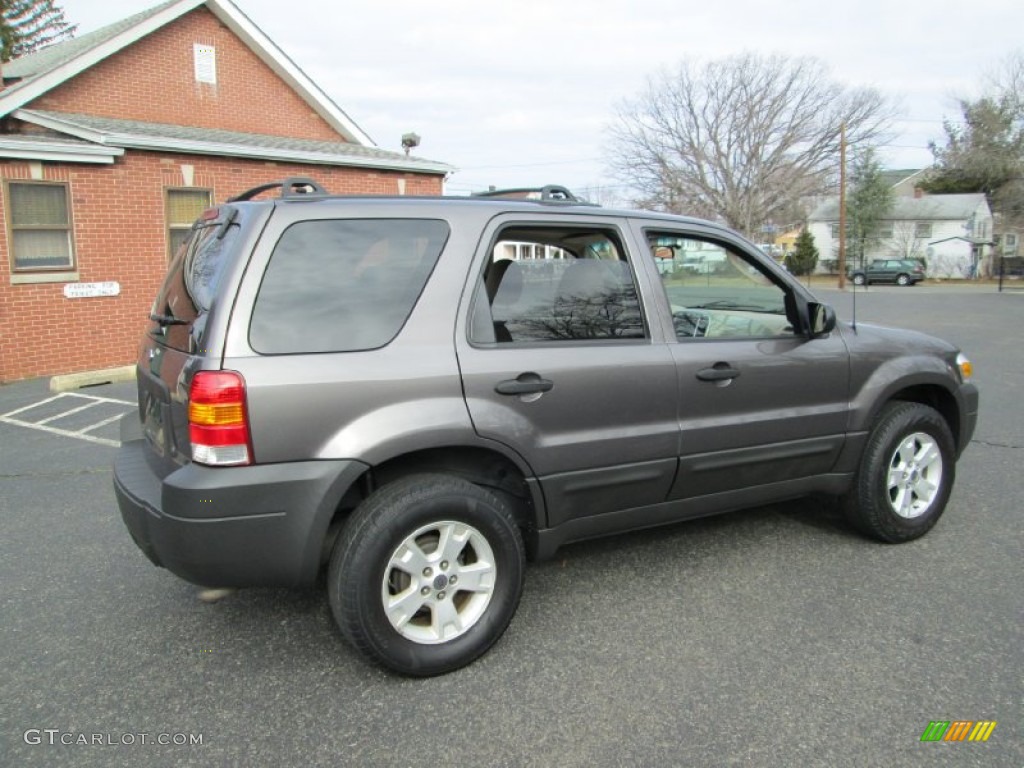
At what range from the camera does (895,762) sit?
2254 mm

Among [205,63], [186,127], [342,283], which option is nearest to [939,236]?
[205,63]

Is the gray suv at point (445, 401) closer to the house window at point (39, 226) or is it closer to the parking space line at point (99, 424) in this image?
the parking space line at point (99, 424)

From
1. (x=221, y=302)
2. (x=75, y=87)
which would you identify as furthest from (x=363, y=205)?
(x=75, y=87)

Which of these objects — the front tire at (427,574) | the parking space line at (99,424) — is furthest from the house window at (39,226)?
the front tire at (427,574)

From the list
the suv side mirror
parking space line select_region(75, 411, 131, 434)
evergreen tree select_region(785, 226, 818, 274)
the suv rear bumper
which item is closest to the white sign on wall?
parking space line select_region(75, 411, 131, 434)

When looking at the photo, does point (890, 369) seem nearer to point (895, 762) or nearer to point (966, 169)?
point (895, 762)

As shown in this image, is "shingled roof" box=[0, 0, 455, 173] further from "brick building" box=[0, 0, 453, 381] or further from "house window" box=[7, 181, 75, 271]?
"house window" box=[7, 181, 75, 271]

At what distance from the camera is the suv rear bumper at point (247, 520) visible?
2.46m

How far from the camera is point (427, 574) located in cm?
272

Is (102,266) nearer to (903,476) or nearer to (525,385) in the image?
(525,385)

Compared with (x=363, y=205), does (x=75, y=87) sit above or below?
above

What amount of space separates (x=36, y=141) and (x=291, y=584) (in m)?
9.86

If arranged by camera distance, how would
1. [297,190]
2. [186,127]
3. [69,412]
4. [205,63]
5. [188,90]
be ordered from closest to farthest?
[297,190]
[69,412]
[186,127]
[188,90]
[205,63]

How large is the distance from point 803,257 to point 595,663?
5134 centimetres
